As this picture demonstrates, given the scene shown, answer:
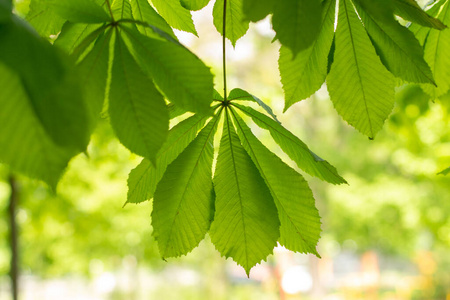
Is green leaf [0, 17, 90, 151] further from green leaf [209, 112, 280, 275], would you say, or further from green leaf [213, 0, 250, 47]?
green leaf [213, 0, 250, 47]

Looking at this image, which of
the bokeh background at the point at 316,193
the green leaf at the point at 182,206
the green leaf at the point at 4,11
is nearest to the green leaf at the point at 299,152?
the green leaf at the point at 182,206

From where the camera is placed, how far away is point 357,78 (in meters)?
0.62

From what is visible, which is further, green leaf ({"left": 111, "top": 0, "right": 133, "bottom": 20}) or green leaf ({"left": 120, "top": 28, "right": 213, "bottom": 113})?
green leaf ({"left": 111, "top": 0, "right": 133, "bottom": 20})

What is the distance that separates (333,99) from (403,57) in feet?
0.34

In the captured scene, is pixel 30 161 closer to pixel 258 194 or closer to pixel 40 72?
pixel 40 72

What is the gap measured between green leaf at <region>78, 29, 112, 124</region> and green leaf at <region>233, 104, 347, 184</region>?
0.20m

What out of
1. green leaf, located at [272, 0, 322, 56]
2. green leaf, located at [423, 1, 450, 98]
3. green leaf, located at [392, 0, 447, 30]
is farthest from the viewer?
green leaf, located at [423, 1, 450, 98]

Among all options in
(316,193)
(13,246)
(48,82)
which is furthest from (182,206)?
(316,193)

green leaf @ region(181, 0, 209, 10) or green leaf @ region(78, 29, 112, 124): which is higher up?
green leaf @ region(181, 0, 209, 10)

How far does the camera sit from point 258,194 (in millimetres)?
570

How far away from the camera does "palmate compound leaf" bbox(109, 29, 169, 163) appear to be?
0.46 metres

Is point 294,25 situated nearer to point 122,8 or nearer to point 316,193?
point 122,8

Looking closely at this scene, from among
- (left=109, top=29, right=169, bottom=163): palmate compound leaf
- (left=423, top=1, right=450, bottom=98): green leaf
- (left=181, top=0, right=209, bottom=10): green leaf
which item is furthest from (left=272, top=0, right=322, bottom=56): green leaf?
(left=423, top=1, right=450, bottom=98): green leaf

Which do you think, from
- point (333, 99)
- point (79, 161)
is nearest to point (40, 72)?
point (333, 99)
